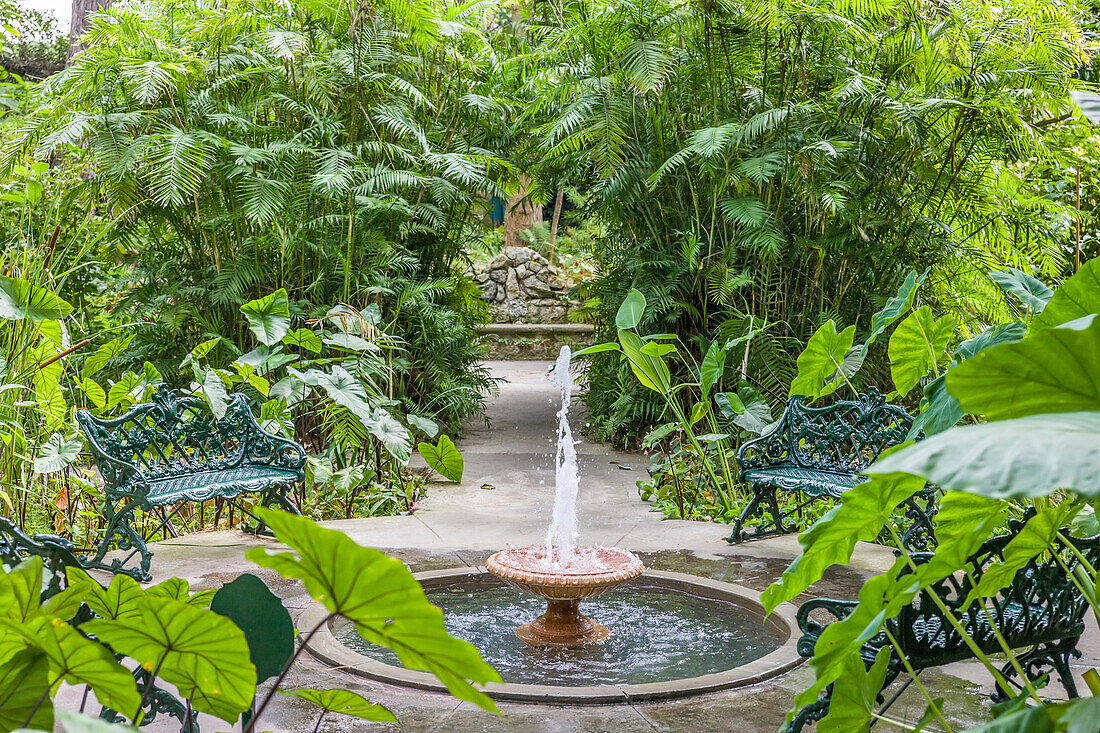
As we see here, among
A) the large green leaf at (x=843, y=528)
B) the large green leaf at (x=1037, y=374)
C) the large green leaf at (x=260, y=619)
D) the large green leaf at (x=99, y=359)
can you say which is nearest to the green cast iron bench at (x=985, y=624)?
the large green leaf at (x=843, y=528)

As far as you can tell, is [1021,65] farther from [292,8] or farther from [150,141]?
[150,141]

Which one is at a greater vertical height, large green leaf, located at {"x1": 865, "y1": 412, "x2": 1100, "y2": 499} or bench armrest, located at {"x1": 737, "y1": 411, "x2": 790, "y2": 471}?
large green leaf, located at {"x1": 865, "y1": 412, "x2": 1100, "y2": 499}

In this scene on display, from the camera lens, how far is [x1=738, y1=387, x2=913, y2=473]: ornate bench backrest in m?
4.86

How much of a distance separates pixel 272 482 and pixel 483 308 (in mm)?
4388

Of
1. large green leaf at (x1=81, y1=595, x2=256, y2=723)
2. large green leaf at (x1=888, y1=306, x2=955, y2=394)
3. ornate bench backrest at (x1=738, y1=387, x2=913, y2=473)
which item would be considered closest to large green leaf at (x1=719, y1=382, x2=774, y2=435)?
ornate bench backrest at (x1=738, y1=387, x2=913, y2=473)

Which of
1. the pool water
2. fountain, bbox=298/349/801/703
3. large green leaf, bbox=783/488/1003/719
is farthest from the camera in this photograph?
the pool water

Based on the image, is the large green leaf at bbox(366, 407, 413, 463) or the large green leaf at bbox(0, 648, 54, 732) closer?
the large green leaf at bbox(0, 648, 54, 732)

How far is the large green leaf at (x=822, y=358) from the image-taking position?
3840 mm

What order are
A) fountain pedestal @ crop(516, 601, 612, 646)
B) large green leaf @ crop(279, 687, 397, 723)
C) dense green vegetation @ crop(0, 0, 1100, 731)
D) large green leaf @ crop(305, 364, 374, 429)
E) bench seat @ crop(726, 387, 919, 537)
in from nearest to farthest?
large green leaf @ crop(279, 687, 397, 723), fountain pedestal @ crop(516, 601, 612, 646), bench seat @ crop(726, 387, 919, 537), large green leaf @ crop(305, 364, 374, 429), dense green vegetation @ crop(0, 0, 1100, 731)

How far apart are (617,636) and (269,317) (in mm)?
2748

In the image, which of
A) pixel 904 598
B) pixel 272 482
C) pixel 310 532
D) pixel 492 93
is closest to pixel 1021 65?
pixel 492 93

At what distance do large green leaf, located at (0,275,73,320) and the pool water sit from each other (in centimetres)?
167

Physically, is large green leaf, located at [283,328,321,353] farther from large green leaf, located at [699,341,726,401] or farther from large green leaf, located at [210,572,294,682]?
large green leaf, located at [210,572,294,682]

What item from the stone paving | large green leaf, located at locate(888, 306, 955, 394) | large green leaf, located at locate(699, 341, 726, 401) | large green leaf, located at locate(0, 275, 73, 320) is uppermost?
large green leaf, located at locate(888, 306, 955, 394)
